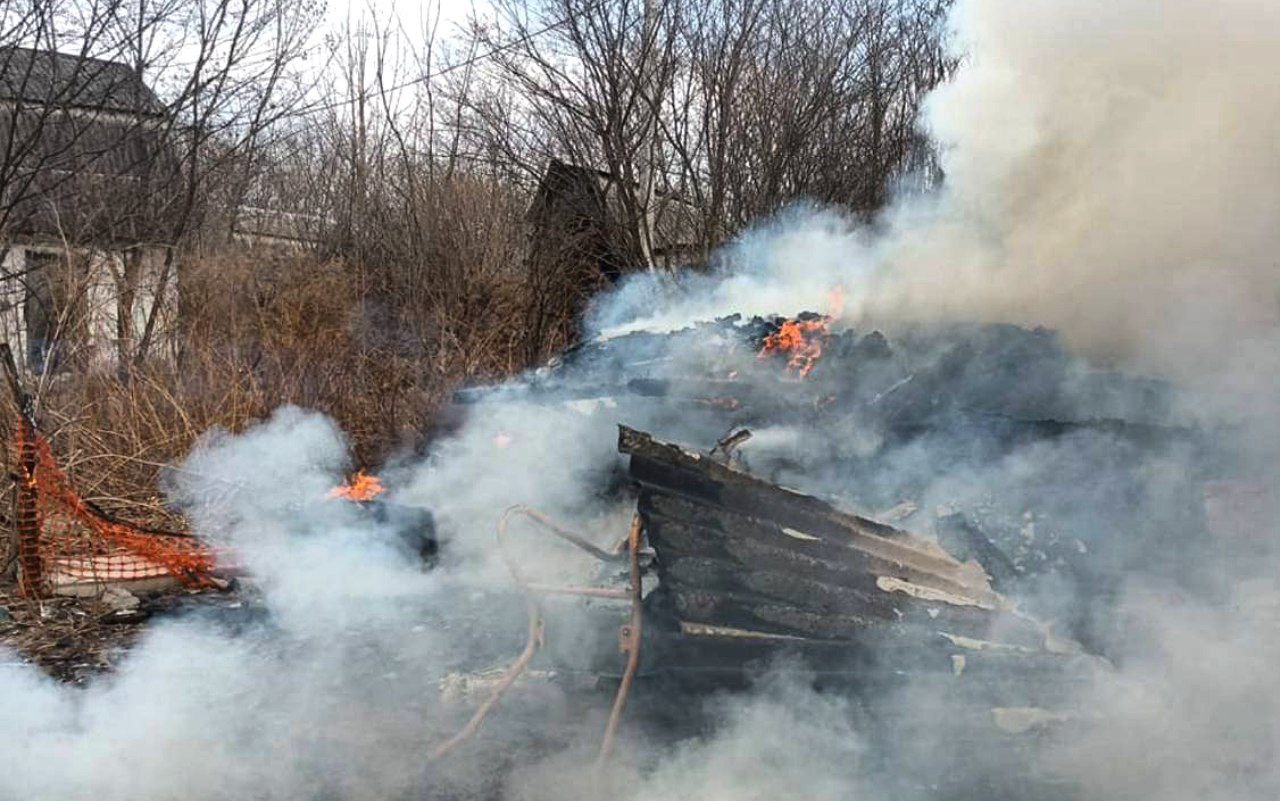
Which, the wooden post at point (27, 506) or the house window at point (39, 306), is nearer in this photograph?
the wooden post at point (27, 506)

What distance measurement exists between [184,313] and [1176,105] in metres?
9.41

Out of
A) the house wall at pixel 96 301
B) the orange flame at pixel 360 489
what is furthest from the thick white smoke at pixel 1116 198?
the house wall at pixel 96 301

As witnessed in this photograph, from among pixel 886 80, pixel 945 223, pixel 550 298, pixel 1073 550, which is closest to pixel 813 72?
pixel 886 80

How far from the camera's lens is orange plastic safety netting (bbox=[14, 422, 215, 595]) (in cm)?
546

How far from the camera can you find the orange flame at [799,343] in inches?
237

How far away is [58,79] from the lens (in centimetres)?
862

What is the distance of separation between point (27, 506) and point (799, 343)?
4.70 metres

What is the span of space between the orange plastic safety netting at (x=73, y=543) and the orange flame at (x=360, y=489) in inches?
37.4

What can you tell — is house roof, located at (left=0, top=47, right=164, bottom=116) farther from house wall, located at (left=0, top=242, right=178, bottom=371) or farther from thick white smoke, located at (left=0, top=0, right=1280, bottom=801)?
thick white smoke, located at (left=0, top=0, right=1280, bottom=801)

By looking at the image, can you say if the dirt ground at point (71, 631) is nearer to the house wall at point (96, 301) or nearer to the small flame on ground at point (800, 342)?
the house wall at point (96, 301)

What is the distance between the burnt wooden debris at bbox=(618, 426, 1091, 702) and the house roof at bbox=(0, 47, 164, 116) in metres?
7.57

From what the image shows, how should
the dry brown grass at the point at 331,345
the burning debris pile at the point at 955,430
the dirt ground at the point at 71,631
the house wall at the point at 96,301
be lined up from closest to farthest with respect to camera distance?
the burning debris pile at the point at 955,430 < the dirt ground at the point at 71,631 < the dry brown grass at the point at 331,345 < the house wall at the point at 96,301

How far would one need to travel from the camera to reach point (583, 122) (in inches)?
458

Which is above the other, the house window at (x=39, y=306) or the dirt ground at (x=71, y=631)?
the house window at (x=39, y=306)
